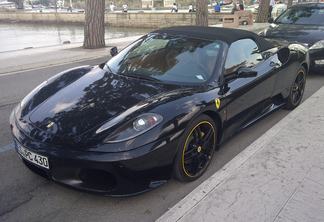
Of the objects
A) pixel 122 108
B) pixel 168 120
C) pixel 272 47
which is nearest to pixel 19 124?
pixel 122 108

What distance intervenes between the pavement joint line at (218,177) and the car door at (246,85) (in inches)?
12.0

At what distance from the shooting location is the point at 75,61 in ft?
35.4

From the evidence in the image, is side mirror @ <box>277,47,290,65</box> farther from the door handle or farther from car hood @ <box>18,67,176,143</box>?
car hood @ <box>18,67,176,143</box>

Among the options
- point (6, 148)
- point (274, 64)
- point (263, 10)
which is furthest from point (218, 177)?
point (263, 10)

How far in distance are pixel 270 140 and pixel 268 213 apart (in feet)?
5.29

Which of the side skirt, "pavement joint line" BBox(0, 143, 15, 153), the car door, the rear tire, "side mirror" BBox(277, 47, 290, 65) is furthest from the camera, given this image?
the rear tire

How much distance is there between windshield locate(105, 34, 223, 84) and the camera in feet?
12.5

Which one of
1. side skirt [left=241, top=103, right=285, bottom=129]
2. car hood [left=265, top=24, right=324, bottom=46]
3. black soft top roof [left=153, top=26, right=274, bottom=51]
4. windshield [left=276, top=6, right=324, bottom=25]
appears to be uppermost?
windshield [left=276, top=6, right=324, bottom=25]

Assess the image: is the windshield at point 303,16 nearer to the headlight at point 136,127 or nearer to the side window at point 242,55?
the side window at point 242,55

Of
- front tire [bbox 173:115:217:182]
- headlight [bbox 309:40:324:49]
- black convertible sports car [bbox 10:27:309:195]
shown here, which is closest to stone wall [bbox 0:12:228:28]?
headlight [bbox 309:40:324:49]

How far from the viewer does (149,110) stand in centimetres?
311

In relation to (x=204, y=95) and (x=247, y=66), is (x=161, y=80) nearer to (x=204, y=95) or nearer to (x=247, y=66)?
(x=204, y=95)

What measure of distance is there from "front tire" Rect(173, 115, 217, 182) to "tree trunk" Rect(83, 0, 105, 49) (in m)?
10.4

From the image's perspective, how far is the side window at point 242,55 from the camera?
13.2 ft
